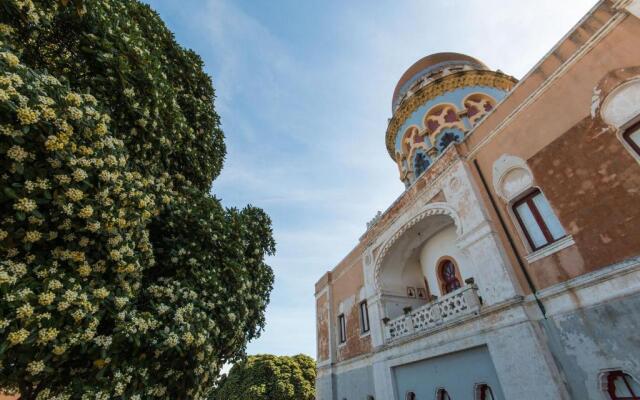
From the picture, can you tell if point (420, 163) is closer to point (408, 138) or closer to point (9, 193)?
point (408, 138)

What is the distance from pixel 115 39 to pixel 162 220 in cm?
275

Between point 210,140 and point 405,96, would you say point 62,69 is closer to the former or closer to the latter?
point 210,140

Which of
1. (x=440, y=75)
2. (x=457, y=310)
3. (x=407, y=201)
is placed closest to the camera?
(x=457, y=310)

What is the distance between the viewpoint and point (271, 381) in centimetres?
2477

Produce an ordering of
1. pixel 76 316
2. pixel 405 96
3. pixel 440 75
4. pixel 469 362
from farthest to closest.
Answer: pixel 405 96 → pixel 440 75 → pixel 469 362 → pixel 76 316

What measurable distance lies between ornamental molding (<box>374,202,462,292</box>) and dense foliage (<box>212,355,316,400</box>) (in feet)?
60.2

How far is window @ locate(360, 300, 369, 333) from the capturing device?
11.9 metres

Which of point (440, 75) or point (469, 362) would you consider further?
point (440, 75)

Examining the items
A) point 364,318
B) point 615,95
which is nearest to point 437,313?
point 364,318

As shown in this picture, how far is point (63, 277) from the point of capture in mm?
3234

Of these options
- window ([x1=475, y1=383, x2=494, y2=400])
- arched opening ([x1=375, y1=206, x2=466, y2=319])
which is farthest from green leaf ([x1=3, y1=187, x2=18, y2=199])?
arched opening ([x1=375, y1=206, x2=466, y2=319])

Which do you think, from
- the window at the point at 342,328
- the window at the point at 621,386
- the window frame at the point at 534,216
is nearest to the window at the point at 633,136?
the window frame at the point at 534,216

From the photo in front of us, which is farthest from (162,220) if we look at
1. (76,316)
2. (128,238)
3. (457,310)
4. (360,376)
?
(360,376)

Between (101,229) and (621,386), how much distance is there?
26.4 ft
